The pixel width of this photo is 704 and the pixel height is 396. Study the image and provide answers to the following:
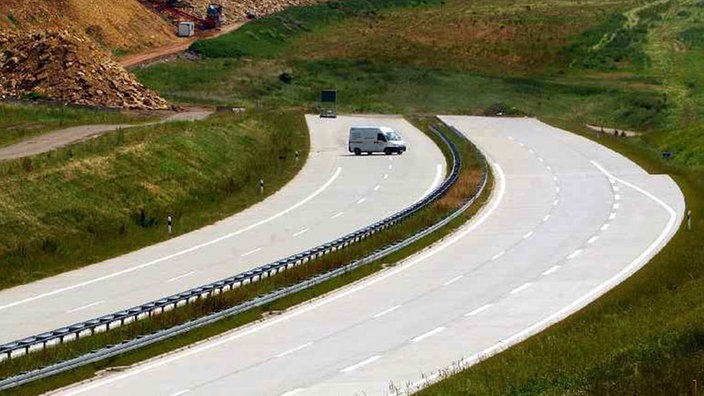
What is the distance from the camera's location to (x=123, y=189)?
6219cm

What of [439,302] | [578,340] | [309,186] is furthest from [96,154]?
[578,340]

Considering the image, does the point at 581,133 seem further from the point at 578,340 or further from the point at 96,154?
the point at 578,340

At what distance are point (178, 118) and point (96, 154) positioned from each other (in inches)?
1064

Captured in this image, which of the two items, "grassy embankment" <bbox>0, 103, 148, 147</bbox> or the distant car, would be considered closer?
"grassy embankment" <bbox>0, 103, 148, 147</bbox>

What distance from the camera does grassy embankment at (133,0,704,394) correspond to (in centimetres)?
2917

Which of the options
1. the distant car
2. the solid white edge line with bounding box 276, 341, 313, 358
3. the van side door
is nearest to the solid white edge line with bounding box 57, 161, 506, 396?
the solid white edge line with bounding box 276, 341, 313, 358

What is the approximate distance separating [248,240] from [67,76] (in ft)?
154

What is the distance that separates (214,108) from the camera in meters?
106

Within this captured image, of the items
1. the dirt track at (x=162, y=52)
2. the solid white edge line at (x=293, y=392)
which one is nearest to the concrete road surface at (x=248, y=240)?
the solid white edge line at (x=293, y=392)

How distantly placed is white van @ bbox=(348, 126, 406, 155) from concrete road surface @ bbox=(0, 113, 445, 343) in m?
0.80

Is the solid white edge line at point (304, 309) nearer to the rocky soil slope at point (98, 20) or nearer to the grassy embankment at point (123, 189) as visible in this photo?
the grassy embankment at point (123, 189)

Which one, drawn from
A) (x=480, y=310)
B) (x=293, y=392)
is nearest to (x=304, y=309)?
(x=480, y=310)

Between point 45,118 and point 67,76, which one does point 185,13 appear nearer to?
point 67,76

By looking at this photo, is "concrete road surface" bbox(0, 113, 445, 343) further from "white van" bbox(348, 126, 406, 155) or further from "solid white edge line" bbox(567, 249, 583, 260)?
"solid white edge line" bbox(567, 249, 583, 260)
